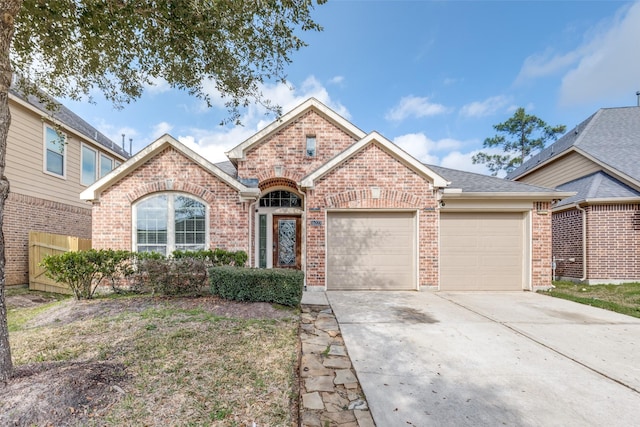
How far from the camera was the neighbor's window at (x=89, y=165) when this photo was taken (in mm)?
12398

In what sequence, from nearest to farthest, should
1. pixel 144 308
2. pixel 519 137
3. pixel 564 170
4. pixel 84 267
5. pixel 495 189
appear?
pixel 144 308 < pixel 84 267 < pixel 495 189 < pixel 564 170 < pixel 519 137

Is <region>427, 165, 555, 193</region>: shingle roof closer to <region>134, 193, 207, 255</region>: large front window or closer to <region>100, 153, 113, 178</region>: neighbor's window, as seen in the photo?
<region>134, 193, 207, 255</region>: large front window

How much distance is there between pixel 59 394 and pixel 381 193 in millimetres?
7539

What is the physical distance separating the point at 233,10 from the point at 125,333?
5.36 metres

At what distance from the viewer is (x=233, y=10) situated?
14.9 feet

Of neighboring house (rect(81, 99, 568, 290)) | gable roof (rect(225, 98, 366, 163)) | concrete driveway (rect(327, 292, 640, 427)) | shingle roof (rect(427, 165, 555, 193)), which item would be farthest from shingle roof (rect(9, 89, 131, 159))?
shingle roof (rect(427, 165, 555, 193))

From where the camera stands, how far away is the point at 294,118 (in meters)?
9.94

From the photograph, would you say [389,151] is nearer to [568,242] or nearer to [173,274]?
[173,274]

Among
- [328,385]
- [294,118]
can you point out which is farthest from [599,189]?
[328,385]

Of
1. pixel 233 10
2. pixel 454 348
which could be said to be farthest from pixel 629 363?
pixel 233 10

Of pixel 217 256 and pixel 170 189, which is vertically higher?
pixel 170 189

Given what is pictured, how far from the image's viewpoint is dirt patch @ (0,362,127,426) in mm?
2393

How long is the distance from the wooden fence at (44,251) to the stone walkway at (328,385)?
8.69 meters

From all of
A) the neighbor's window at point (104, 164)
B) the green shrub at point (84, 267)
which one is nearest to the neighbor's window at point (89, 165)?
the neighbor's window at point (104, 164)
